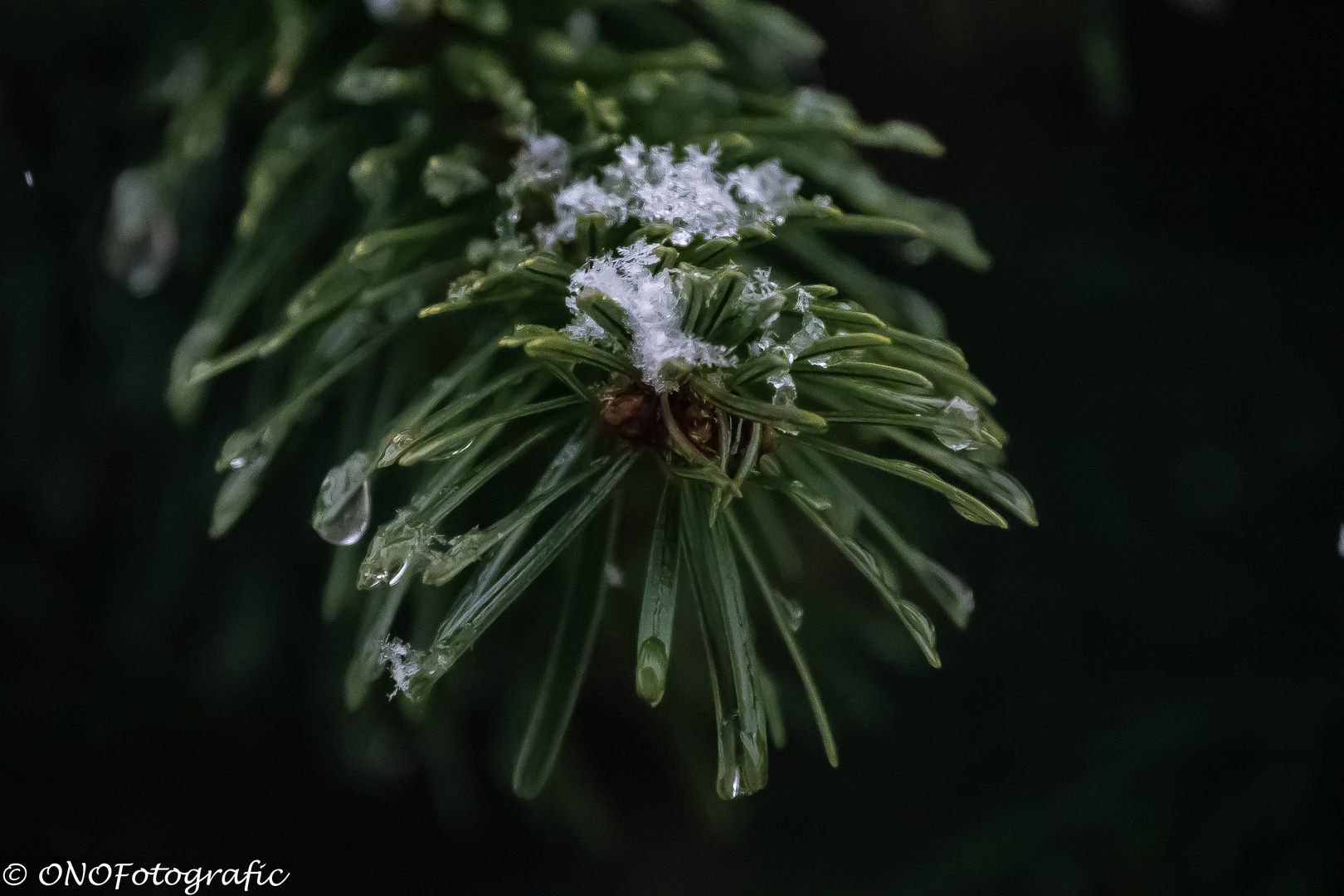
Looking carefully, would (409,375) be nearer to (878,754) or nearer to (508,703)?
(508,703)

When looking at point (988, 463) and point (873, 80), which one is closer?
point (988, 463)

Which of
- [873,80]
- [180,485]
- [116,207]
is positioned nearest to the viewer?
[116,207]

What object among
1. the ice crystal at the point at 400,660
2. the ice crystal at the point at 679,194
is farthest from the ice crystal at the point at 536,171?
the ice crystal at the point at 400,660

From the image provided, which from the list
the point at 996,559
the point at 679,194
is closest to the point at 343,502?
the point at 679,194

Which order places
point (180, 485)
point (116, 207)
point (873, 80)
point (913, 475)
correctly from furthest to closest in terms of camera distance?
point (873, 80)
point (180, 485)
point (116, 207)
point (913, 475)

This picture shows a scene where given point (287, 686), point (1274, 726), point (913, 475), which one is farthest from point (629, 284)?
point (1274, 726)

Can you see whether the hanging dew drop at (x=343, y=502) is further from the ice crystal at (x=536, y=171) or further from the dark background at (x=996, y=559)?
the dark background at (x=996, y=559)
